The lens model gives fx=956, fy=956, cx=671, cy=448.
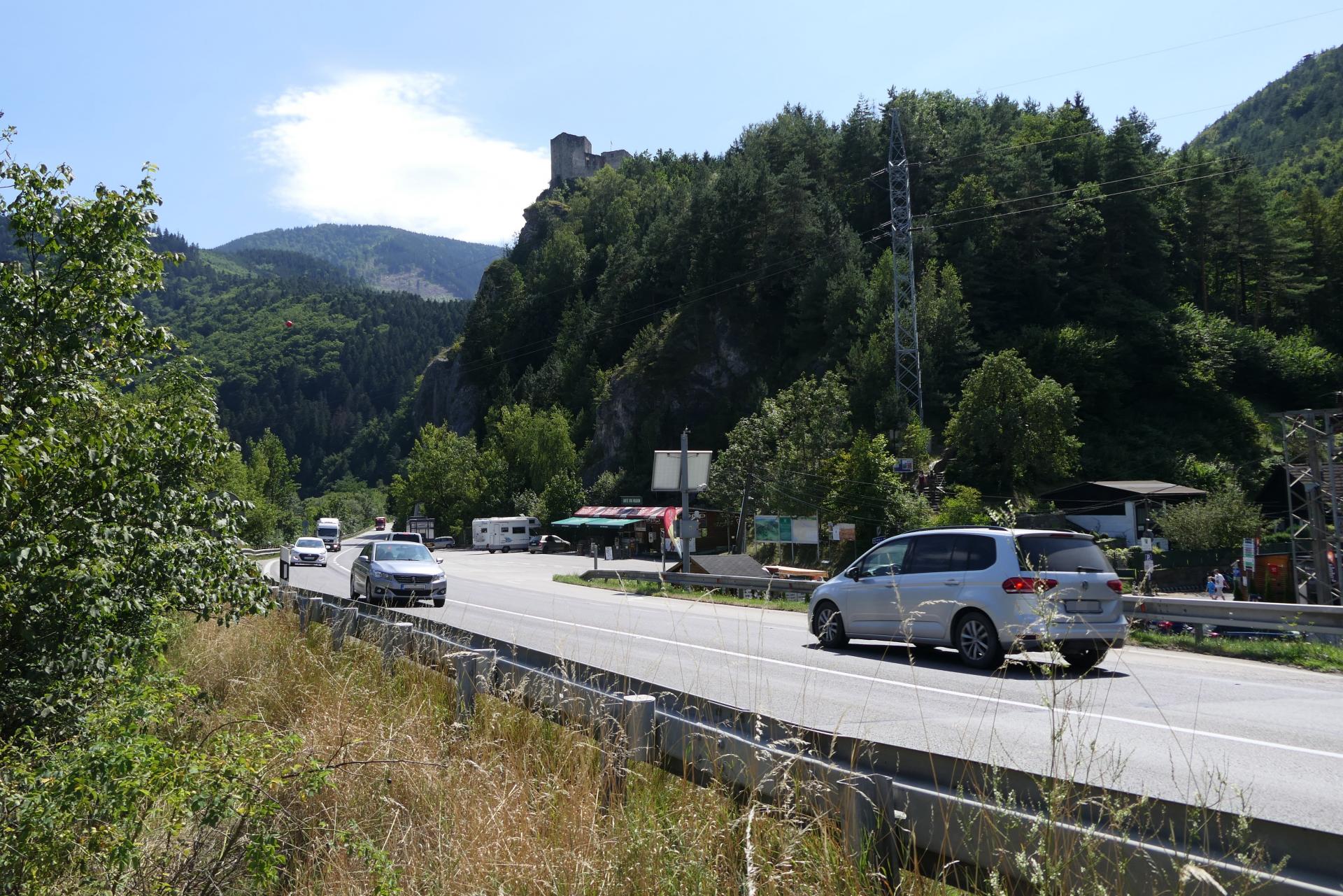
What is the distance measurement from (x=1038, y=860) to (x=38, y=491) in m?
6.66

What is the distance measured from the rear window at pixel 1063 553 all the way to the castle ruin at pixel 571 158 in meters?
179

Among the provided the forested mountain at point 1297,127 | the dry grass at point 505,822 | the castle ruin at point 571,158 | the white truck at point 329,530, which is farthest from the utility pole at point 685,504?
the castle ruin at point 571,158

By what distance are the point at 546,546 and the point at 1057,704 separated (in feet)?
265

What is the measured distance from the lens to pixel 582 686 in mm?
5184

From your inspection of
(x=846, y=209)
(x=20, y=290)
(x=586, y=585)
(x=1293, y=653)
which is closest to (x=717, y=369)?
(x=846, y=209)

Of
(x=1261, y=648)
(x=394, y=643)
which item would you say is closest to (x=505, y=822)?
(x=394, y=643)

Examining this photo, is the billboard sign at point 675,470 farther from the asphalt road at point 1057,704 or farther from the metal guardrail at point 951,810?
the metal guardrail at point 951,810

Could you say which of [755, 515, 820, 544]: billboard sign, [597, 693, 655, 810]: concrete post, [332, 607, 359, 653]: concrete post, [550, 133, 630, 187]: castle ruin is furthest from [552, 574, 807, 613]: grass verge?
[550, 133, 630, 187]: castle ruin

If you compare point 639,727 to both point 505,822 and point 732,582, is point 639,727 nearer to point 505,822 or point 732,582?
point 505,822

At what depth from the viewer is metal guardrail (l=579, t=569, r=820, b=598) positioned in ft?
76.7

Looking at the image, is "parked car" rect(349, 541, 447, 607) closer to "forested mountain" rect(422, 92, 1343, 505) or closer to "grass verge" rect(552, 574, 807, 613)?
"grass verge" rect(552, 574, 807, 613)

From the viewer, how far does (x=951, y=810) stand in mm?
3148

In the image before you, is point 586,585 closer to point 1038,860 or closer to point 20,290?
point 20,290

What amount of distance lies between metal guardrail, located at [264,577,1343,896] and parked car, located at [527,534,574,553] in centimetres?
7902
